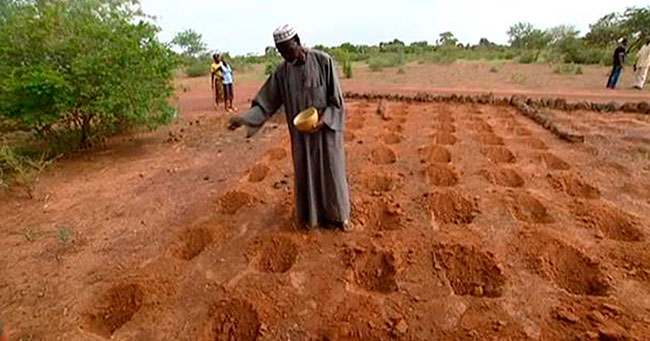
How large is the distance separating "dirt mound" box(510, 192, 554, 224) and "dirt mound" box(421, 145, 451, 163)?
1.26 metres

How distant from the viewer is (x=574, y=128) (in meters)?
6.24

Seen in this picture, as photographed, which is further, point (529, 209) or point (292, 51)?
point (529, 209)

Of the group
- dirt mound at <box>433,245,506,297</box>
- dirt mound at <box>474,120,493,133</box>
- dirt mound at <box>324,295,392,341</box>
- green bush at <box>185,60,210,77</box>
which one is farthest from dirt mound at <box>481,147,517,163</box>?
green bush at <box>185,60,210,77</box>

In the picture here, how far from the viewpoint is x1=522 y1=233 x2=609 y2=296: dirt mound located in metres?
2.40

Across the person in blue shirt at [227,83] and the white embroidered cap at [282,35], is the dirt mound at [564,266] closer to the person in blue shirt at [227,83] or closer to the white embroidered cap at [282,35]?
the white embroidered cap at [282,35]

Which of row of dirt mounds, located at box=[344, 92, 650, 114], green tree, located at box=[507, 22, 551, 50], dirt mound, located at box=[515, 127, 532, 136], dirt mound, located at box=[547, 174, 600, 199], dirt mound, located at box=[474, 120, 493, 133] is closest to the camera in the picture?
dirt mound, located at box=[547, 174, 600, 199]

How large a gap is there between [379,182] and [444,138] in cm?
207

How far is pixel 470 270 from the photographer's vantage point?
2594 mm

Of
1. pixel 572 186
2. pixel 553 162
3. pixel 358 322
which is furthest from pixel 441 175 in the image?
pixel 358 322

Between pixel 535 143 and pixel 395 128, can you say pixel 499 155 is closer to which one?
pixel 535 143

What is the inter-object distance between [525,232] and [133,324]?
285 cm

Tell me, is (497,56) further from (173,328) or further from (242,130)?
(173,328)

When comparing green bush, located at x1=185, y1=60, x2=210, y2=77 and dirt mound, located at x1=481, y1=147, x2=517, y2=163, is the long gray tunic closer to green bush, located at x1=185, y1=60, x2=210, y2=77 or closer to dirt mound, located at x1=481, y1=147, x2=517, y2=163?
dirt mound, located at x1=481, y1=147, x2=517, y2=163

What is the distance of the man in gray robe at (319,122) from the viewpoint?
280 cm
